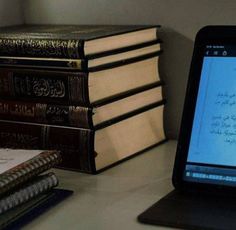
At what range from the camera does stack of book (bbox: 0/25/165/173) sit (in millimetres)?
828

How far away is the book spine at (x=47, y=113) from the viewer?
830 millimetres

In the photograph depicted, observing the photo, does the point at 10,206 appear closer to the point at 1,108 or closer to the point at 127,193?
the point at 127,193

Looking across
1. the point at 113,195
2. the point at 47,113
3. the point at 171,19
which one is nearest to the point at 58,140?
the point at 47,113

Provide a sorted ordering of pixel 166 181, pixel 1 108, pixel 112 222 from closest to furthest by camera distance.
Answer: pixel 112 222 < pixel 166 181 < pixel 1 108

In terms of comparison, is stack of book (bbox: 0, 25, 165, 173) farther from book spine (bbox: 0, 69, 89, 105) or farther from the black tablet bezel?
the black tablet bezel

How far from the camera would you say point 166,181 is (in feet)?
2.62

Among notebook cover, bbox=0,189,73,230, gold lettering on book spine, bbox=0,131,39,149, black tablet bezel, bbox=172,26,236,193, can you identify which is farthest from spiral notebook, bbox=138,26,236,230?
gold lettering on book spine, bbox=0,131,39,149

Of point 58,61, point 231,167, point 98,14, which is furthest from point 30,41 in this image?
point 231,167

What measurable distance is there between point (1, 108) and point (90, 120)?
0.53 feet

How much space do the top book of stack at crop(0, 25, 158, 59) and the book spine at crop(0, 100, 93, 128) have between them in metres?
0.07

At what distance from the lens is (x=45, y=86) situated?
860 mm

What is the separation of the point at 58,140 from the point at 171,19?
11.6 inches

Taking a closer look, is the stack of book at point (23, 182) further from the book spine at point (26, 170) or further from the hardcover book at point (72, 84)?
the hardcover book at point (72, 84)

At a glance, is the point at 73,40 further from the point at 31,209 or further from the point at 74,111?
the point at 31,209
